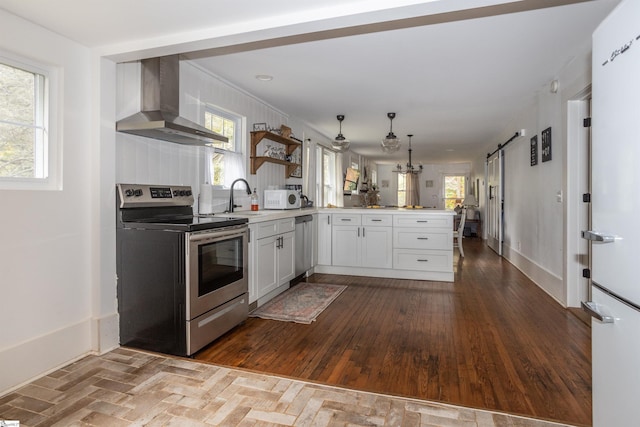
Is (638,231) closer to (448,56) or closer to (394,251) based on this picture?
(448,56)

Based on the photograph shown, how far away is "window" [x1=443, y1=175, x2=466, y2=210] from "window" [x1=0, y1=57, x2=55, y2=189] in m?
12.0

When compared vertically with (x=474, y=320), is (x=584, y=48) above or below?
above

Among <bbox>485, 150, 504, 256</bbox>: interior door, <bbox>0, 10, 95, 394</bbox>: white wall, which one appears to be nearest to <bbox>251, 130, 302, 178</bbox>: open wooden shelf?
<bbox>0, 10, 95, 394</bbox>: white wall

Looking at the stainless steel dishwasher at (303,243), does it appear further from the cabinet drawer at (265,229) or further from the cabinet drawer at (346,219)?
the cabinet drawer at (265,229)

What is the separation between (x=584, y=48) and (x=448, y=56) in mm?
1096

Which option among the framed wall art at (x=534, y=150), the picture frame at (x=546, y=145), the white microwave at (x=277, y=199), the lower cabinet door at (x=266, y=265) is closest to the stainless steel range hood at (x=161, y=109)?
the lower cabinet door at (x=266, y=265)

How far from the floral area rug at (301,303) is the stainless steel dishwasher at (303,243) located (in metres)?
0.24

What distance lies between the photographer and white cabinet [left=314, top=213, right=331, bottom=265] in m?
5.05

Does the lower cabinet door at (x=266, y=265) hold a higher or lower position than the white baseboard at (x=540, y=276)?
higher

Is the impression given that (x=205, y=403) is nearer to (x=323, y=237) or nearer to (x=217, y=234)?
(x=217, y=234)

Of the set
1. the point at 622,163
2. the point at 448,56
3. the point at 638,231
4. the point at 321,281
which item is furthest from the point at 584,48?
the point at 321,281

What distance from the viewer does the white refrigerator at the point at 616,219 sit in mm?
1186

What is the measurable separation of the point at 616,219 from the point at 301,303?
2.82 m

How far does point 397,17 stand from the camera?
197cm
